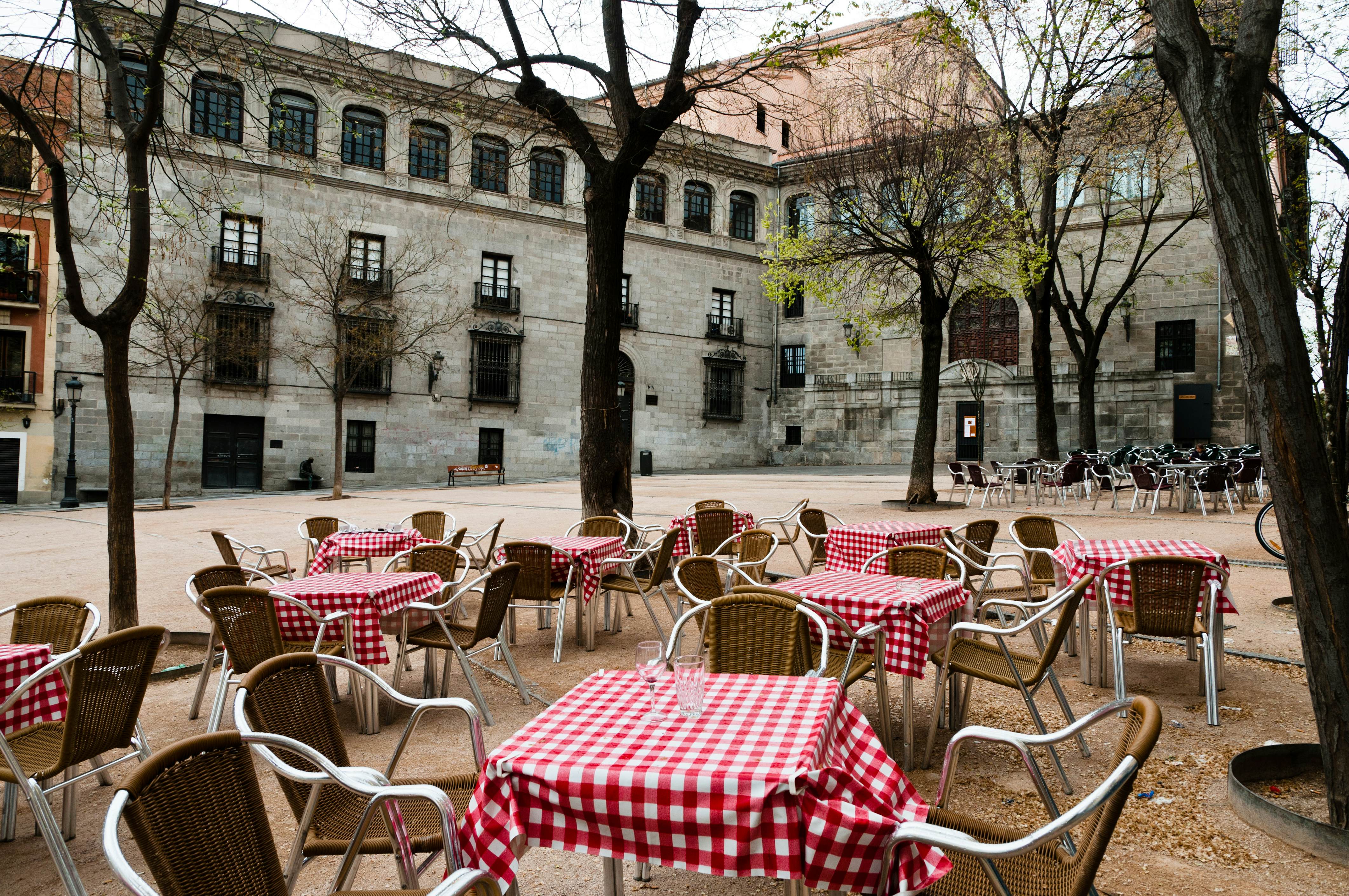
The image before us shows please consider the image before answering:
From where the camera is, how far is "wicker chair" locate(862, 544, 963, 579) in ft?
15.3

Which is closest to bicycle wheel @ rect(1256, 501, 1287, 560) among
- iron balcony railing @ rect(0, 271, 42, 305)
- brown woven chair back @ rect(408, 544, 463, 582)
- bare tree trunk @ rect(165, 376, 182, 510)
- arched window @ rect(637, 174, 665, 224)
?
brown woven chair back @ rect(408, 544, 463, 582)

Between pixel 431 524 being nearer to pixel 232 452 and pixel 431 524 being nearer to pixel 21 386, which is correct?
pixel 232 452

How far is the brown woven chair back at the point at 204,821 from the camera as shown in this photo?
5.08ft

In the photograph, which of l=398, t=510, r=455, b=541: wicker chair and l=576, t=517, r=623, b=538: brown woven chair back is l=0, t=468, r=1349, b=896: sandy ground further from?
l=398, t=510, r=455, b=541: wicker chair

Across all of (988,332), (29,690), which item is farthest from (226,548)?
(988,332)

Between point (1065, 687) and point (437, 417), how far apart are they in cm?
2400

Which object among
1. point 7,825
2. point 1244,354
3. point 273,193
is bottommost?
point 7,825

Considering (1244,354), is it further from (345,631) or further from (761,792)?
(345,631)

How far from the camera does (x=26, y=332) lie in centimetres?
2169

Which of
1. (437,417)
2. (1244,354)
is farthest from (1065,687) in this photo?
(437,417)

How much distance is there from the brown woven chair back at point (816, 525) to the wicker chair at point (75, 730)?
18.3 ft

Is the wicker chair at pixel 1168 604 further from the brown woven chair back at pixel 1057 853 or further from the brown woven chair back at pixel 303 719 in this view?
the brown woven chair back at pixel 303 719

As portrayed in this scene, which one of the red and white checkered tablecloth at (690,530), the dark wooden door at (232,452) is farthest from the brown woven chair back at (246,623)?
the dark wooden door at (232,452)

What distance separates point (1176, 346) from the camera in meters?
27.4
